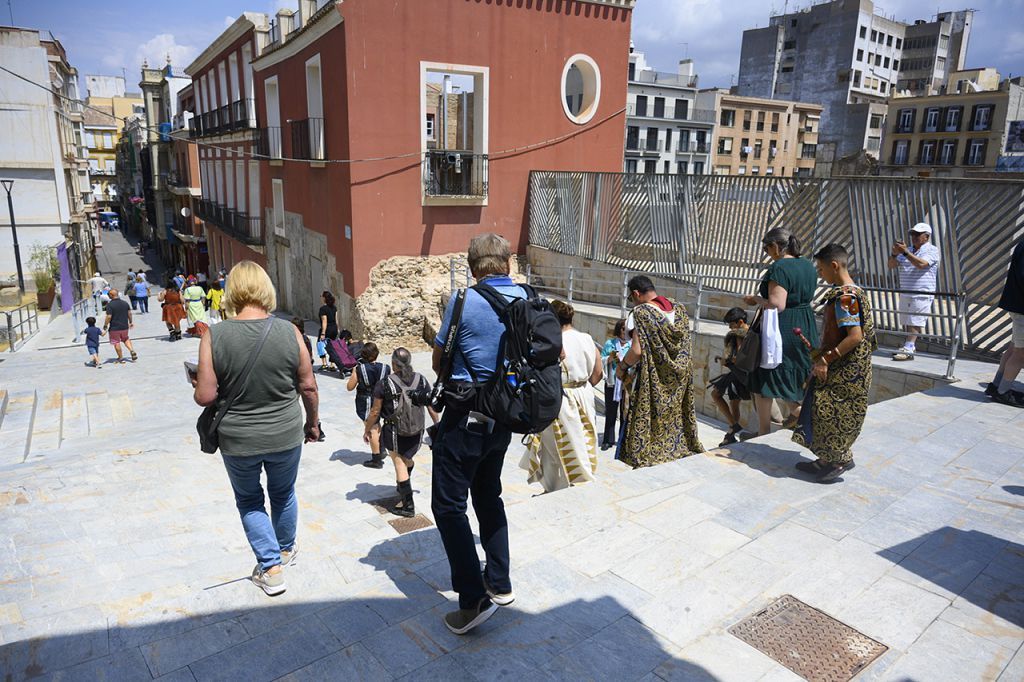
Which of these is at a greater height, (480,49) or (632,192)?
(480,49)

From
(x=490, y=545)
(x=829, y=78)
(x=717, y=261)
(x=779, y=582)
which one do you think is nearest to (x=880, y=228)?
(x=717, y=261)

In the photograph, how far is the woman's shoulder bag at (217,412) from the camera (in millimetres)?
2904

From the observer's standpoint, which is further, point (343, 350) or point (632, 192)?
point (632, 192)

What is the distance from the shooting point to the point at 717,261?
1093 centimetres

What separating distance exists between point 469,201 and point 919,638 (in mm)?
12691

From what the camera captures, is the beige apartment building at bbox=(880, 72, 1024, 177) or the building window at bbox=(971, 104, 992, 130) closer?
the beige apartment building at bbox=(880, 72, 1024, 177)

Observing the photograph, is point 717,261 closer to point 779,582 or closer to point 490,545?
point 779,582

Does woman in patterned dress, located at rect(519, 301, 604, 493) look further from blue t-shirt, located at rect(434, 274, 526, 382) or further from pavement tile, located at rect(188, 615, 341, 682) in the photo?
pavement tile, located at rect(188, 615, 341, 682)

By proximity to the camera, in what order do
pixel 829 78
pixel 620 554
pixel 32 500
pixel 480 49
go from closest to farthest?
pixel 620 554, pixel 32 500, pixel 480 49, pixel 829 78

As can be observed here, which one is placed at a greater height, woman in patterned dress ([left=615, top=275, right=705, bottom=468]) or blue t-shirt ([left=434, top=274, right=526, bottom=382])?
blue t-shirt ([left=434, top=274, right=526, bottom=382])

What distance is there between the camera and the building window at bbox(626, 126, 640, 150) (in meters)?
52.7

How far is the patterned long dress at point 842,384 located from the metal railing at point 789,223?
3542 millimetres

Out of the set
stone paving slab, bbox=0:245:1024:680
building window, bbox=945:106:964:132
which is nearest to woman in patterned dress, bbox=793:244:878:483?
stone paving slab, bbox=0:245:1024:680

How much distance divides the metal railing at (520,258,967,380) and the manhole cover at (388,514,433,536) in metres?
2.69
